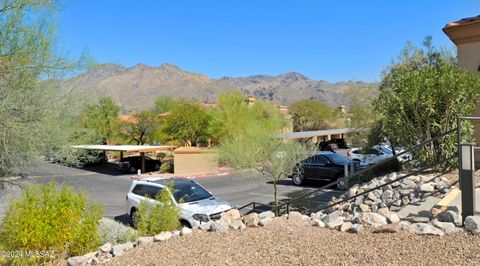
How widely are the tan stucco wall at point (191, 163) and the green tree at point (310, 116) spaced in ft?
116

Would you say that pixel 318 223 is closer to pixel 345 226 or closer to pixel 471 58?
pixel 345 226

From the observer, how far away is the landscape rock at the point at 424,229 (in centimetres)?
486

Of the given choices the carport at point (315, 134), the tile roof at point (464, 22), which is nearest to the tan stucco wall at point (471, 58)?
the tile roof at point (464, 22)

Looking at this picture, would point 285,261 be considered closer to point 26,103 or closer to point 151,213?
point 151,213

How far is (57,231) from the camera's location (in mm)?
6691

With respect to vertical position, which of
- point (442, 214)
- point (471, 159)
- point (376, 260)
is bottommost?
point (376, 260)

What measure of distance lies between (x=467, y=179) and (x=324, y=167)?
586 inches

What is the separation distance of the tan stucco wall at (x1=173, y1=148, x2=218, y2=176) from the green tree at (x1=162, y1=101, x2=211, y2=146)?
7167 millimetres

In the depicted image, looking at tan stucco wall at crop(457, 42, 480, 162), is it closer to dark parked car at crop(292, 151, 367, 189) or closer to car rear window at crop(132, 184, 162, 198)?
dark parked car at crop(292, 151, 367, 189)

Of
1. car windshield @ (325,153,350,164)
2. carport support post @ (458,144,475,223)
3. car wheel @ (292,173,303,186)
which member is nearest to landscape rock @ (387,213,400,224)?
carport support post @ (458,144,475,223)

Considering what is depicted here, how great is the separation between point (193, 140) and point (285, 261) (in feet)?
116

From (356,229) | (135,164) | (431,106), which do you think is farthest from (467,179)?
(135,164)

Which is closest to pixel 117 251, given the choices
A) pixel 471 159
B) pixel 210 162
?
pixel 471 159

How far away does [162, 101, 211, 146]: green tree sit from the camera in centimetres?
3828
